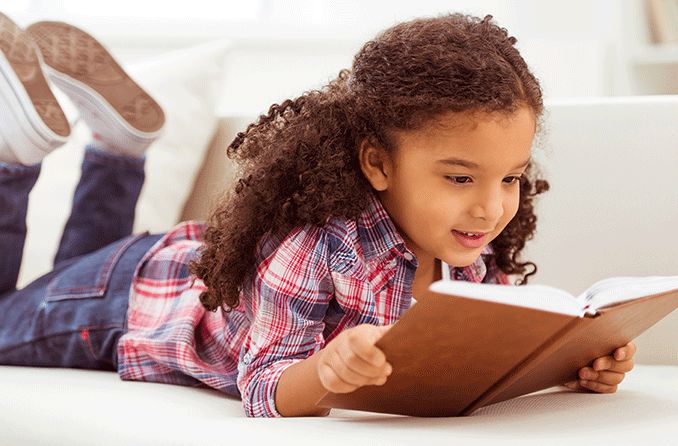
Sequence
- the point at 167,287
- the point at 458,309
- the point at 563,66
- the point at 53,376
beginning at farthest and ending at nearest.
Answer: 1. the point at 563,66
2. the point at 167,287
3. the point at 53,376
4. the point at 458,309

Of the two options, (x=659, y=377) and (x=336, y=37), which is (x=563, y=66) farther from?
(x=659, y=377)

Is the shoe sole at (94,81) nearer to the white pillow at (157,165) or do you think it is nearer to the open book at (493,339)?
the white pillow at (157,165)

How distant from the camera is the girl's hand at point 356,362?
806 millimetres

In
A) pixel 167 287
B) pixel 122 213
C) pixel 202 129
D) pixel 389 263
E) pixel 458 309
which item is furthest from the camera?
pixel 202 129

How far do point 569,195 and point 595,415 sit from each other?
0.52 metres

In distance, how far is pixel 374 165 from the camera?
1.11 meters

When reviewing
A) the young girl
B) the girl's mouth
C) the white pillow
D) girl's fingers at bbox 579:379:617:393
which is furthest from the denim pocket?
girl's fingers at bbox 579:379:617:393

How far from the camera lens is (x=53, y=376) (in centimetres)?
127

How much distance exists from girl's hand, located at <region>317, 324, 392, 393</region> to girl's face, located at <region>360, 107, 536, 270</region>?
0.24 metres

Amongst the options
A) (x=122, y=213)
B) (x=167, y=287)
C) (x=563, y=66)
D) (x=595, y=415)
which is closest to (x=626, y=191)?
(x=595, y=415)

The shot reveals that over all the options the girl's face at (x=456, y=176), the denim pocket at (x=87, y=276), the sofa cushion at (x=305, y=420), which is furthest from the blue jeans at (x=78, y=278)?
the girl's face at (x=456, y=176)

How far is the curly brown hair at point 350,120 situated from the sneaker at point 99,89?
1.28ft

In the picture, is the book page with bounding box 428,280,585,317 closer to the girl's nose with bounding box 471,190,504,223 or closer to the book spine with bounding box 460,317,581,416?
the book spine with bounding box 460,317,581,416

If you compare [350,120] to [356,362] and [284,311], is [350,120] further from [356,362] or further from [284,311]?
[356,362]
